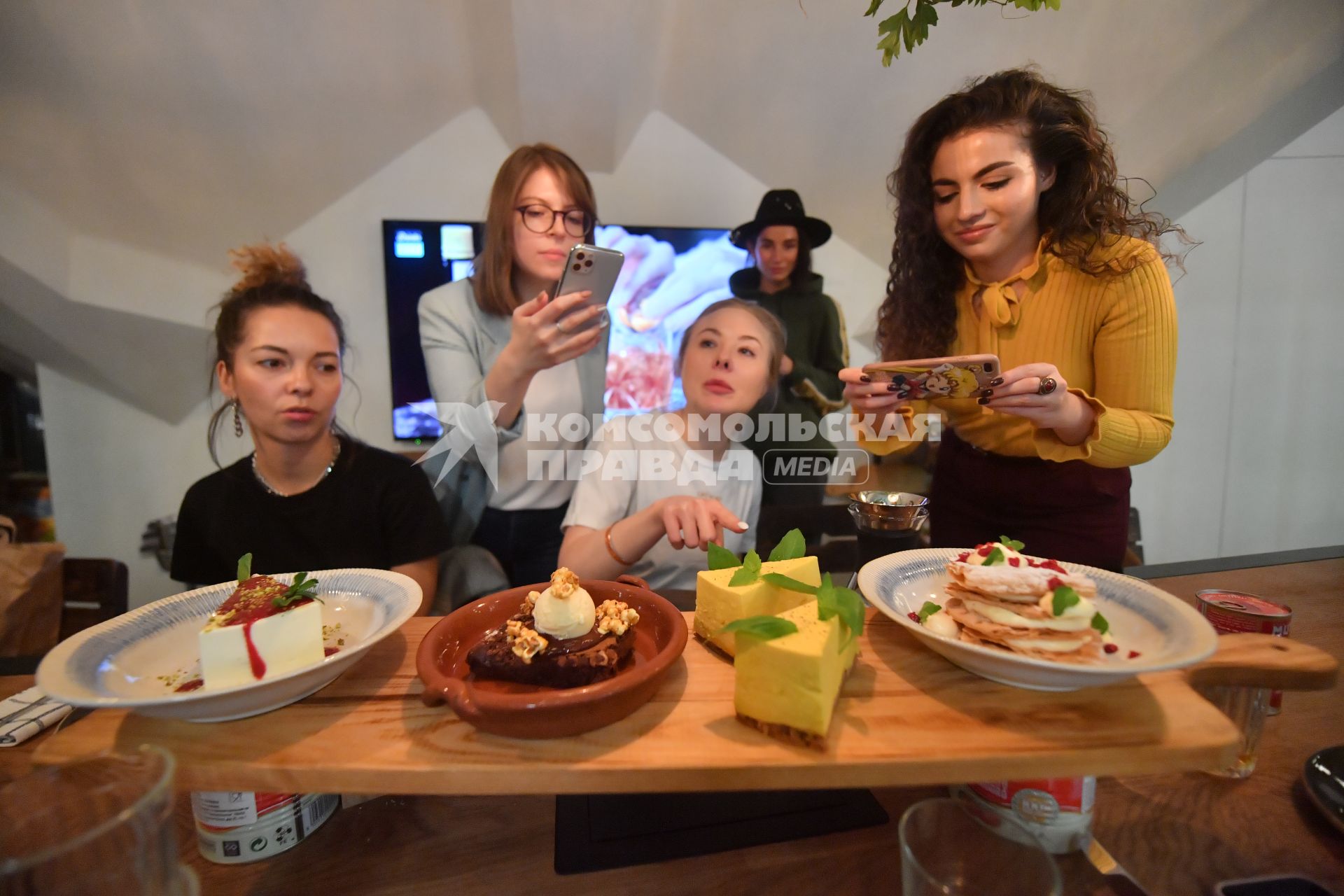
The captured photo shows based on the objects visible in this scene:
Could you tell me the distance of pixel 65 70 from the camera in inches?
52.6

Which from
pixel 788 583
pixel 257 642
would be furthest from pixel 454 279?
pixel 788 583

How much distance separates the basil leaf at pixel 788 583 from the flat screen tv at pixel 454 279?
3.35 ft

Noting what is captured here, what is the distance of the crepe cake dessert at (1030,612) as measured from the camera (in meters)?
0.58

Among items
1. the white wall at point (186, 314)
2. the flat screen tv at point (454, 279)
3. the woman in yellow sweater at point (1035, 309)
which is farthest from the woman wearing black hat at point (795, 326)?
the white wall at point (186, 314)

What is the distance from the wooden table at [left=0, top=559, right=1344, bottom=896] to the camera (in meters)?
0.57

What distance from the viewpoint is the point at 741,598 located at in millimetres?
635

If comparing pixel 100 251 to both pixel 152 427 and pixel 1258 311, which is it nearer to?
pixel 152 427

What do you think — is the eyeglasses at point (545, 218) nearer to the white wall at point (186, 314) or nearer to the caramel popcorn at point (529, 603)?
the white wall at point (186, 314)

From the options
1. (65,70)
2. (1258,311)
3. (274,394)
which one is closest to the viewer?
(274,394)

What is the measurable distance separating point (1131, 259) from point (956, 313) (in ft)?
0.96

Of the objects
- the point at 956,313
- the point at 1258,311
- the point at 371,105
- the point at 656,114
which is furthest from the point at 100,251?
the point at 1258,311

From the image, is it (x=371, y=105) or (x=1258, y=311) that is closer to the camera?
(x=371, y=105)

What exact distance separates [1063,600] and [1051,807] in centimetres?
21

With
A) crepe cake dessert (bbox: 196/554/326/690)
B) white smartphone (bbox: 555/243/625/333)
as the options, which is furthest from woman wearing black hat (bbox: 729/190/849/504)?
crepe cake dessert (bbox: 196/554/326/690)
